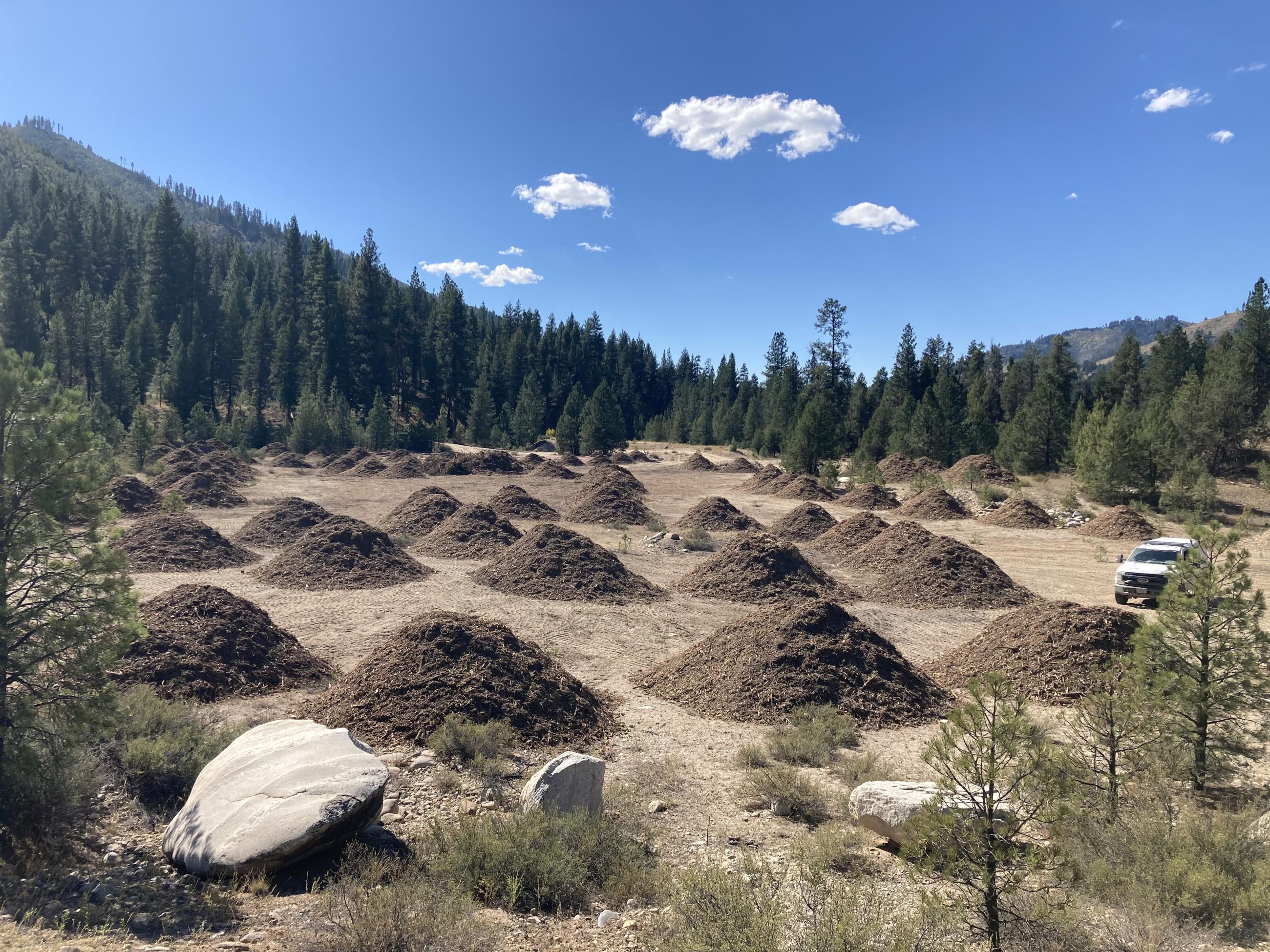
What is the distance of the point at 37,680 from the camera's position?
5707 millimetres

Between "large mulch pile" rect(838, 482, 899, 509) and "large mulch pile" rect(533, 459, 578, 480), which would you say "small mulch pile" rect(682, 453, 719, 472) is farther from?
"large mulch pile" rect(838, 482, 899, 509)

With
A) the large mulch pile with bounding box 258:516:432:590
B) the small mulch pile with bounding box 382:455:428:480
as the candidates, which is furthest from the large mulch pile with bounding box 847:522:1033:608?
the small mulch pile with bounding box 382:455:428:480

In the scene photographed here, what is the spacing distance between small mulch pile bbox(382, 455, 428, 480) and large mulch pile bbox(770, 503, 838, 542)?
960 inches

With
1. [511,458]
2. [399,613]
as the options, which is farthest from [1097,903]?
[511,458]

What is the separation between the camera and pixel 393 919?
4.16 m

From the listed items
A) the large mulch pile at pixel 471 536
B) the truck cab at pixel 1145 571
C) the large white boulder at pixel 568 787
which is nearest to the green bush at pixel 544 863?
the large white boulder at pixel 568 787

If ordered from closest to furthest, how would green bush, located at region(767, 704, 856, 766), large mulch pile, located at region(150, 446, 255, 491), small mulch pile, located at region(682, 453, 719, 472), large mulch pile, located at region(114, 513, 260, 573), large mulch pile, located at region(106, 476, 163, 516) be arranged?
green bush, located at region(767, 704, 856, 766) < large mulch pile, located at region(114, 513, 260, 573) < large mulch pile, located at region(106, 476, 163, 516) < large mulch pile, located at region(150, 446, 255, 491) < small mulch pile, located at region(682, 453, 719, 472)

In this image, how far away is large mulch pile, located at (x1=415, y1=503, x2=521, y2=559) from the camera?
19.8 m

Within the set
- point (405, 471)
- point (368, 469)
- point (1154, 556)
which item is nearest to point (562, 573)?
point (1154, 556)

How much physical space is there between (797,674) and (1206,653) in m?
4.78

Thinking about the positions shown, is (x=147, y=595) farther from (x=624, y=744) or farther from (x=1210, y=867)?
(x=1210, y=867)

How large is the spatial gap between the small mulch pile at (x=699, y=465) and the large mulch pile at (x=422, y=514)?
1168 inches

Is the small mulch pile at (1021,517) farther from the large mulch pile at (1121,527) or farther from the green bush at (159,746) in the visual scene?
the green bush at (159,746)

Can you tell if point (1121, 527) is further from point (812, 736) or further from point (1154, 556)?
point (812, 736)
